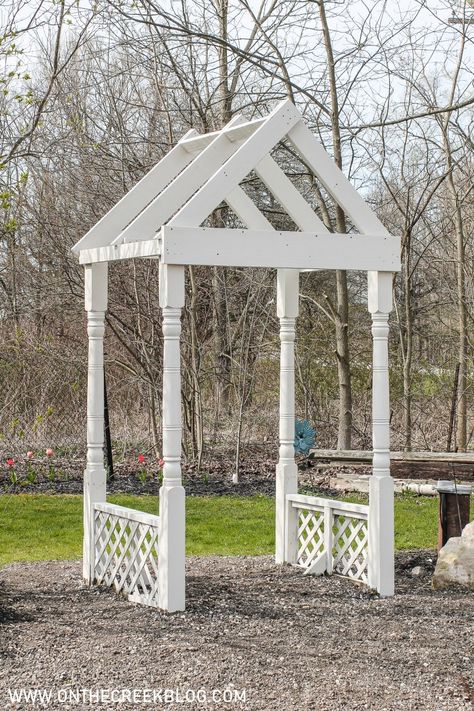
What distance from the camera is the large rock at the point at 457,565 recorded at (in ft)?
21.8

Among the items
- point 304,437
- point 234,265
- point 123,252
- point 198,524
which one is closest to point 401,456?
point 304,437

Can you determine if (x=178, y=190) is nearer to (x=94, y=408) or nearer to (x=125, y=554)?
(x=94, y=408)

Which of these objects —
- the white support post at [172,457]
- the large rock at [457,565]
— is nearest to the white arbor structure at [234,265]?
the white support post at [172,457]

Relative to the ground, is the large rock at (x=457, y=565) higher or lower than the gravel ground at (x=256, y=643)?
higher

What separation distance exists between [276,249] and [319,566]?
2268mm

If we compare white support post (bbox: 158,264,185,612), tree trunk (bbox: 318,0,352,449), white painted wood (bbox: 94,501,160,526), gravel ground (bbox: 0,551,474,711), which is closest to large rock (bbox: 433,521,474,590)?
gravel ground (bbox: 0,551,474,711)

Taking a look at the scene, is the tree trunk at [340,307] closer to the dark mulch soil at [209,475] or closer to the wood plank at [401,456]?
the wood plank at [401,456]

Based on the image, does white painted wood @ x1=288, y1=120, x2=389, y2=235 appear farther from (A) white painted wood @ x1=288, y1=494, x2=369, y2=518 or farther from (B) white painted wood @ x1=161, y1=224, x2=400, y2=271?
(A) white painted wood @ x1=288, y1=494, x2=369, y2=518

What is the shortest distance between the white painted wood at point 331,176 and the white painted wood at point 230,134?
0.23m

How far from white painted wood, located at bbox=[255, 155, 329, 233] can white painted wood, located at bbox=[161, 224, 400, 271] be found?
183 millimetres

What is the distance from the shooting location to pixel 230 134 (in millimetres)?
6695

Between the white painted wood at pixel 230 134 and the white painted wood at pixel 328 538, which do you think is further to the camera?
the white painted wood at pixel 328 538

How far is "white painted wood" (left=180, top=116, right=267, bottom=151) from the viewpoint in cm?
645

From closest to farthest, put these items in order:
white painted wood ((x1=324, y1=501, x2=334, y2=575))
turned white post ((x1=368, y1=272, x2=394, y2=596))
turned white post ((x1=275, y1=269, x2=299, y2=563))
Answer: turned white post ((x1=368, y1=272, x2=394, y2=596)), white painted wood ((x1=324, y1=501, x2=334, y2=575)), turned white post ((x1=275, y1=269, x2=299, y2=563))
